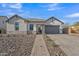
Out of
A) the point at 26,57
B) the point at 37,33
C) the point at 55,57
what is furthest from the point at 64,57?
the point at 37,33

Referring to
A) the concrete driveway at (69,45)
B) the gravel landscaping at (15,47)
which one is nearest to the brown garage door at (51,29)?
the concrete driveway at (69,45)

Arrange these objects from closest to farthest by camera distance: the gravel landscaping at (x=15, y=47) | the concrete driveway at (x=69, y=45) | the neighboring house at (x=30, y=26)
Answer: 1. the gravel landscaping at (x=15, y=47)
2. the concrete driveway at (x=69, y=45)
3. the neighboring house at (x=30, y=26)

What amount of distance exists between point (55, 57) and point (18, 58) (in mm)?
1078

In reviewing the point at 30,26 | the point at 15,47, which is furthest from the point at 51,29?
the point at 15,47

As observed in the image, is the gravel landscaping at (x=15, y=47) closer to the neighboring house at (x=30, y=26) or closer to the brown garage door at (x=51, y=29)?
the neighboring house at (x=30, y=26)

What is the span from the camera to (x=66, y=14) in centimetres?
907

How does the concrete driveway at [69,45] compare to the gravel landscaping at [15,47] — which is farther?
the concrete driveway at [69,45]

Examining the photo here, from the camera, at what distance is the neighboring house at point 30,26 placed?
12781mm

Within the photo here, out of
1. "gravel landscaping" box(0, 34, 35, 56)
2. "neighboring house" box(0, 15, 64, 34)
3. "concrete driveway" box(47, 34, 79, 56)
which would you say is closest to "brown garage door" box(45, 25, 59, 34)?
"neighboring house" box(0, 15, 64, 34)

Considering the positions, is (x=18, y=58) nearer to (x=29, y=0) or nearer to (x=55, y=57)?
(x=55, y=57)

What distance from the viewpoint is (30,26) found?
Answer: 1448cm

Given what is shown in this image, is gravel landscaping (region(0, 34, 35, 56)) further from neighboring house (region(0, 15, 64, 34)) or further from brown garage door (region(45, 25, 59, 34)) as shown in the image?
brown garage door (region(45, 25, 59, 34))

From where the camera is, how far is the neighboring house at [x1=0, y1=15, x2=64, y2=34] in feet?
41.9

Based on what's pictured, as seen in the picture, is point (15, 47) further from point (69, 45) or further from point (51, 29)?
point (51, 29)
